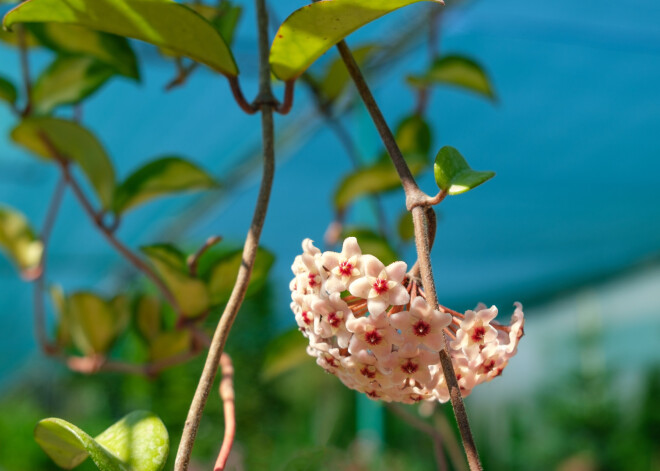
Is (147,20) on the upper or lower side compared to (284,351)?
upper

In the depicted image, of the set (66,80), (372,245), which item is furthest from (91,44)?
(372,245)

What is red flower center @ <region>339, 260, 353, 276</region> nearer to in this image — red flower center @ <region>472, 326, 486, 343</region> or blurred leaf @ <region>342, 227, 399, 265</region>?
red flower center @ <region>472, 326, 486, 343</region>

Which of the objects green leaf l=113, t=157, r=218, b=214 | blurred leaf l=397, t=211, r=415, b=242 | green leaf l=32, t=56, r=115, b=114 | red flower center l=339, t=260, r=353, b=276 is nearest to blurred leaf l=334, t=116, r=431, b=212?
blurred leaf l=397, t=211, r=415, b=242

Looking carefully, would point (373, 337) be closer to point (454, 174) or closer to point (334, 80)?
point (454, 174)

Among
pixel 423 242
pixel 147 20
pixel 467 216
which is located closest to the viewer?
pixel 423 242

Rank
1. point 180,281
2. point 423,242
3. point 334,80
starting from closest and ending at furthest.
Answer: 1. point 423,242
2. point 180,281
3. point 334,80

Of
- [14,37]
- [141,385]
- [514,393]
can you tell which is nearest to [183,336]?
[14,37]

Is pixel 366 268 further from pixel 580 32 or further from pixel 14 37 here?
pixel 580 32

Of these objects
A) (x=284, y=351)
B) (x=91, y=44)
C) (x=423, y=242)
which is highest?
(x=91, y=44)
